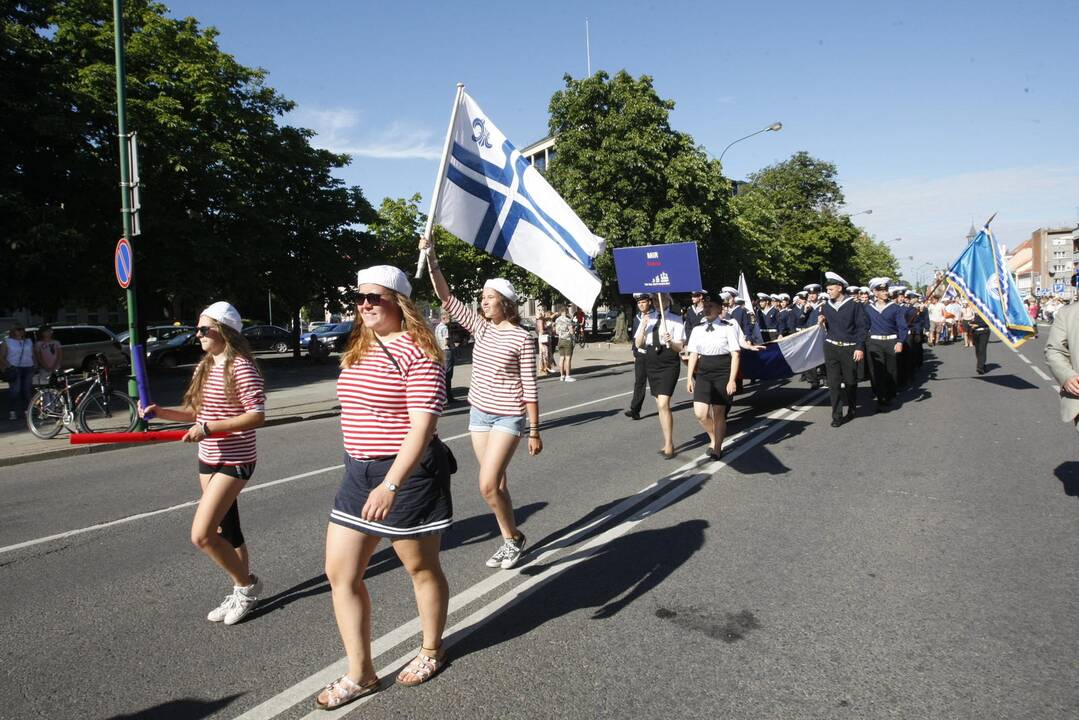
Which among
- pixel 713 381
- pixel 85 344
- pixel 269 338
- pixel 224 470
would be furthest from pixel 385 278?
pixel 269 338

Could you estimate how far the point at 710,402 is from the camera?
7898mm

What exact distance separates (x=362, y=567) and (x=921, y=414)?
1034 cm

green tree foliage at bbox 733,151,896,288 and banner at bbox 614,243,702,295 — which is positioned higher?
green tree foliage at bbox 733,151,896,288

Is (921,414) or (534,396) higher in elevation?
(534,396)

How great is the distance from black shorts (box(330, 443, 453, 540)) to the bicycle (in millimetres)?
10202

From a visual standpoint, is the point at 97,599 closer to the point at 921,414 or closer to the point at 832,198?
the point at 921,414

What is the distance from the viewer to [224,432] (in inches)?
154

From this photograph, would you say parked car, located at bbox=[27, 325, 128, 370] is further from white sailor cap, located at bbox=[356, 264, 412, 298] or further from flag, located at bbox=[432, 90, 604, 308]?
white sailor cap, located at bbox=[356, 264, 412, 298]

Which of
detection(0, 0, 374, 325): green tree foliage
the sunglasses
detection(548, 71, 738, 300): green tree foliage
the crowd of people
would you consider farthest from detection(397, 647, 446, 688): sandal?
detection(548, 71, 738, 300): green tree foliage

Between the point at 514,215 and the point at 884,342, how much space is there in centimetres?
870

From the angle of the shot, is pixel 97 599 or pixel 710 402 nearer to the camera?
pixel 97 599

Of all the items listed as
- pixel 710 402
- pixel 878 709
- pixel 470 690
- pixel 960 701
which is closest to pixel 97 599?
pixel 470 690

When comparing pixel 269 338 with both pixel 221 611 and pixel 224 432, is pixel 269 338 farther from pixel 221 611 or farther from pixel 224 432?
pixel 224 432

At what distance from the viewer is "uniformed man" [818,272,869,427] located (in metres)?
10.3
